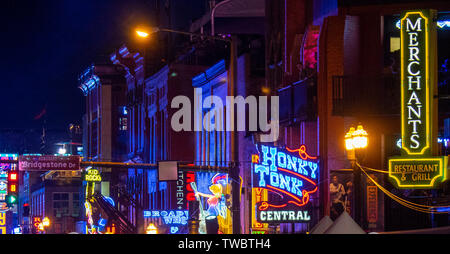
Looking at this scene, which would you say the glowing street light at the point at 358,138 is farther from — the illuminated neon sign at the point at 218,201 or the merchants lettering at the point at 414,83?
the illuminated neon sign at the point at 218,201

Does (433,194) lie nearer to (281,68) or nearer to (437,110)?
(437,110)

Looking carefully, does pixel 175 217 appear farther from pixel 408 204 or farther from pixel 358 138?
pixel 358 138

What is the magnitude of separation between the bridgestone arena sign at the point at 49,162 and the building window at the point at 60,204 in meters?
63.5

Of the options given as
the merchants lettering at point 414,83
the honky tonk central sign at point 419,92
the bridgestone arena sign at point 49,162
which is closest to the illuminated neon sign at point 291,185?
the honky tonk central sign at point 419,92

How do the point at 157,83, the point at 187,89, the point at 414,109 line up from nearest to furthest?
the point at 414,109
the point at 187,89
the point at 157,83

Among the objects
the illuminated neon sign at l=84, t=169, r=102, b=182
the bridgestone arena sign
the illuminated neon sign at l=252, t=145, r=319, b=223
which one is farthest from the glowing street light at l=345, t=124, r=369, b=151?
the illuminated neon sign at l=84, t=169, r=102, b=182

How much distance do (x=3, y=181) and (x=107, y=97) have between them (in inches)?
552

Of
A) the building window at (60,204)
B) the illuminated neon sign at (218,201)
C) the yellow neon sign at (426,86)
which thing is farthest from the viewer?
the building window at (60,204)

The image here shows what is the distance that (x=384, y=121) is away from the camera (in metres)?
26.2

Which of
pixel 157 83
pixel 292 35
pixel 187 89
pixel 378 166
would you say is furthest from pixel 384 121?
pixel 157 83

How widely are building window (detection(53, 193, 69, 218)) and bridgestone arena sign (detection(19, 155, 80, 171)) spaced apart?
208 feet

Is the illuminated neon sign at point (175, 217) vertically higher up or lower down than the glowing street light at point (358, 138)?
lower down

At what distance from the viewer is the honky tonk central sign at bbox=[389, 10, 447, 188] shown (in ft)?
75.2

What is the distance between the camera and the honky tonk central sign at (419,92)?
2292cm
